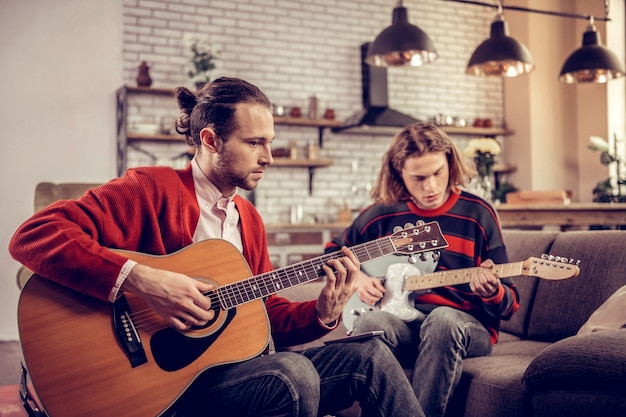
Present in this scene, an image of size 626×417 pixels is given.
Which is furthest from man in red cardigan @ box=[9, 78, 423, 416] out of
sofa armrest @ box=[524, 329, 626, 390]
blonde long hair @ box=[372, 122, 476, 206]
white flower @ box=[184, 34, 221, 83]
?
white flower @ box=[184, 34, 221, 83]

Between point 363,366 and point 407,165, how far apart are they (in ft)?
3.61

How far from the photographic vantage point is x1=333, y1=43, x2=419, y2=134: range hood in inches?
258

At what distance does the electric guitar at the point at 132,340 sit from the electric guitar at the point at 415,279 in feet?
2.37

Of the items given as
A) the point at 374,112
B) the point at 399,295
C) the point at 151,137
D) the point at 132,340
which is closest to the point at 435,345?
the point at 399,295

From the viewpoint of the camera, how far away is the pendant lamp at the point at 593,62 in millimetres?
5113

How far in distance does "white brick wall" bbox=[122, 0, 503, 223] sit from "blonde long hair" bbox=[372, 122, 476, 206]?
3.82 metres

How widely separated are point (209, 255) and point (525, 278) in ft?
5.12

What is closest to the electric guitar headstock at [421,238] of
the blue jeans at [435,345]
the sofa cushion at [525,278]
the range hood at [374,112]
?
the blue jeans at [435,345]

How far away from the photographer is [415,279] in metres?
2.38

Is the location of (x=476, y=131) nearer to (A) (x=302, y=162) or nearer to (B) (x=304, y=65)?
(B) (x=304, y=65)

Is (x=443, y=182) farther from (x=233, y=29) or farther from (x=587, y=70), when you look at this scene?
(x=233, y=29)

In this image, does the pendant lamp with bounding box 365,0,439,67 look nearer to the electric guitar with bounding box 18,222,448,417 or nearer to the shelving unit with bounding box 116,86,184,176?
the shelving unit with bounding box 116,86,184,176

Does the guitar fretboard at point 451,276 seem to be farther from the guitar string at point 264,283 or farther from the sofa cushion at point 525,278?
the guitar string at point 264,283

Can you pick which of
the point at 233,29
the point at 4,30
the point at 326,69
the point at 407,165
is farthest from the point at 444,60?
the point at 407,165
